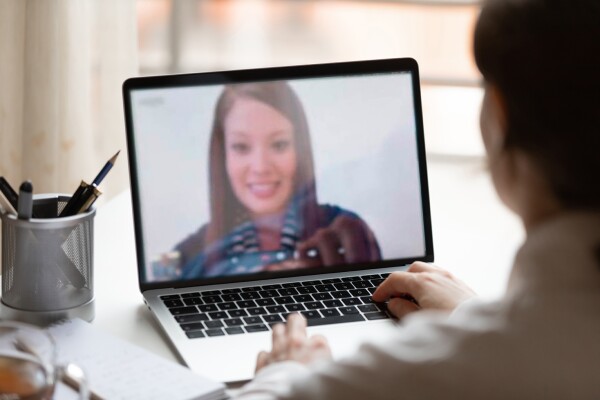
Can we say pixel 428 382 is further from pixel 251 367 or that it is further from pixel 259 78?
pixel 259 78

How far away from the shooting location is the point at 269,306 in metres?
1.19

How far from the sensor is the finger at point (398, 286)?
3.90 ft

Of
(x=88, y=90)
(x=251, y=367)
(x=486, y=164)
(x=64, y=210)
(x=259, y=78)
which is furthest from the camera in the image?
(x=88, y=90)

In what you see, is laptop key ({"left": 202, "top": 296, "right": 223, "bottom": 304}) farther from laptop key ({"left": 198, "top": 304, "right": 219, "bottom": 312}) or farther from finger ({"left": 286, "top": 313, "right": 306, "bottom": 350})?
finger ({"left": 286, "top": 313, "right": 306, "bottom": 350})

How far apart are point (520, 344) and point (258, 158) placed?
22.7 inches

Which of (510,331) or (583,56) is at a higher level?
(583,56)

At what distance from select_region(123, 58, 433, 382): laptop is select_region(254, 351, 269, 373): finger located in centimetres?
12

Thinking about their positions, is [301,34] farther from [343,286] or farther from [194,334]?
[194,334]

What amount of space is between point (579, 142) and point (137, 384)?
1.63ft

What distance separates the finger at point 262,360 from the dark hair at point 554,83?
Result: 362 mm

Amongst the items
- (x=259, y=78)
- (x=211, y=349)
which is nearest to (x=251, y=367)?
(x=211, y=349)

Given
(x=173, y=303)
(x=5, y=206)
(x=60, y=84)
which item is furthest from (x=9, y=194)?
(x=60, y=84)

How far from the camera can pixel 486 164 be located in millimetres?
903

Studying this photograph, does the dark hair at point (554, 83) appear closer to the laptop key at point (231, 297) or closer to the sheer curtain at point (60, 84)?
the laptop key at point (231, 297)
